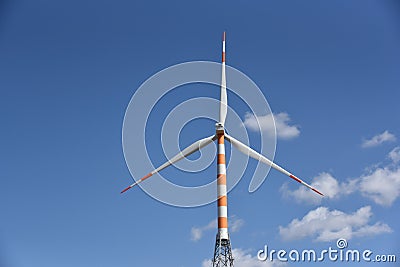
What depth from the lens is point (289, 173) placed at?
75438 mm

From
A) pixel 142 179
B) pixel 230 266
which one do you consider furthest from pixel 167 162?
pixel 230 266

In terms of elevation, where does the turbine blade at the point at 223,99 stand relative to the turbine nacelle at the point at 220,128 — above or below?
above

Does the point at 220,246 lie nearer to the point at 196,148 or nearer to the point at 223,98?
the point at 196,148

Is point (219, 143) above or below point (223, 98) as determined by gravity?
below

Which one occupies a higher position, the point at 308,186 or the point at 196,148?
the point at 196,148

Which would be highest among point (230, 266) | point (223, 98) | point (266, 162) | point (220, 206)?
point (223, 98)

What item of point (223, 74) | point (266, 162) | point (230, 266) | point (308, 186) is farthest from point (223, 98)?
point (230, 266)

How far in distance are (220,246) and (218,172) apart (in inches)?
325

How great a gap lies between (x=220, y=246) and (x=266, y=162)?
1110 cm

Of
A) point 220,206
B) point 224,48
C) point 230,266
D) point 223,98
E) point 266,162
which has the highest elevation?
point 224,48

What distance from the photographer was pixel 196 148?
3088 inches

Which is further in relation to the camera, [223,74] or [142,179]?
[223,74]

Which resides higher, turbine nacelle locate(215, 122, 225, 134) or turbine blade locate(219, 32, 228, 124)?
turbine blade locate(219, 32, 228, 124)

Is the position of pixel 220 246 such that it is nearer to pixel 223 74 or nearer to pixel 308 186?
pixel 308 186
